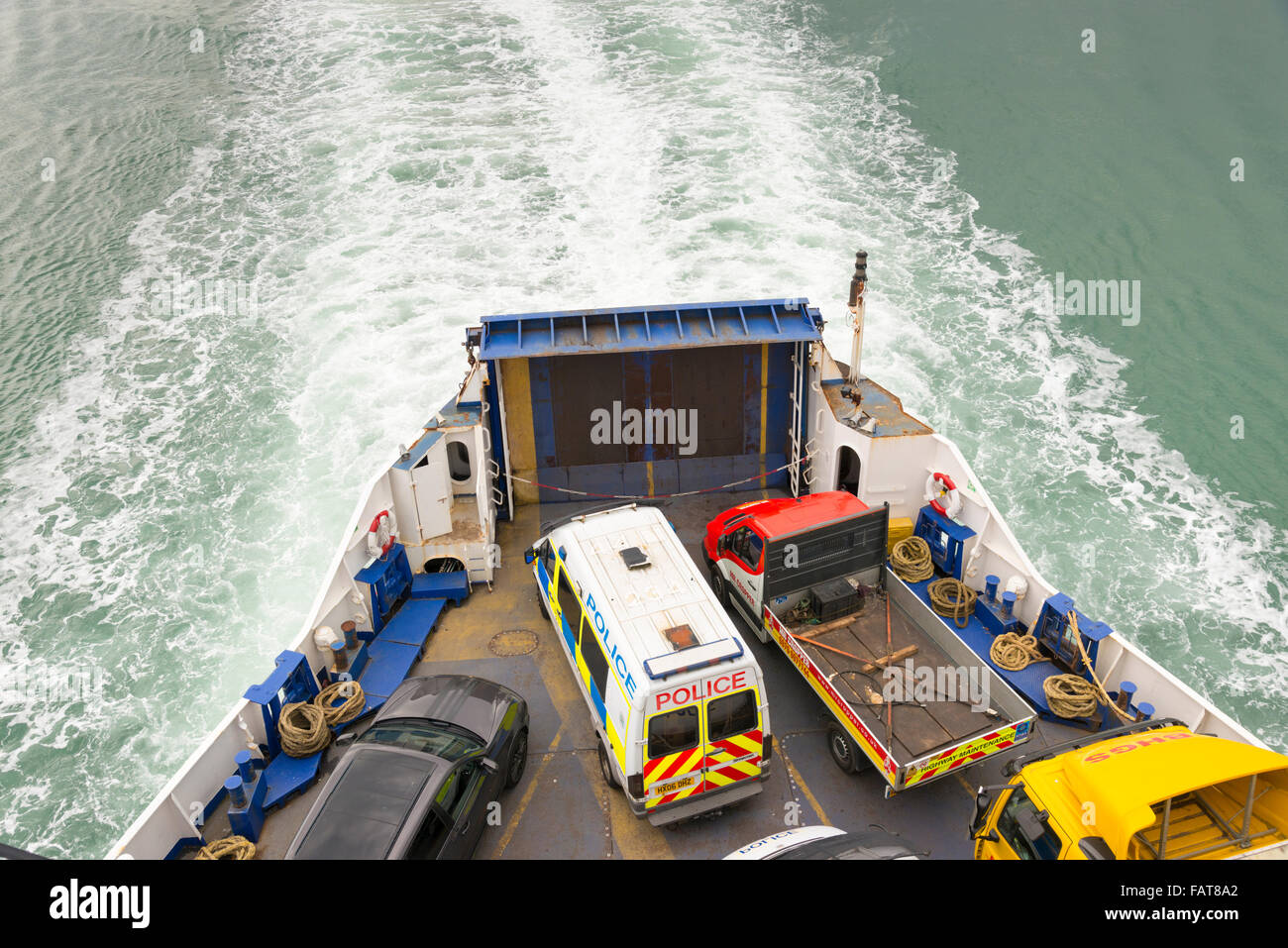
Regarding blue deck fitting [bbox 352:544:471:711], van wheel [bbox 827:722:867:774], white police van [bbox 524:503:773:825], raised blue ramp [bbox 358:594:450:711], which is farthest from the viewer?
blue deck fitting [bbox 352:544:471:711]

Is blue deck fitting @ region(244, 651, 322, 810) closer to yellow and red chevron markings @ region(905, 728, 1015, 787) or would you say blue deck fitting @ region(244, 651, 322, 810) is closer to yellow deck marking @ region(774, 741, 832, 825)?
yellow deck marking @ region(774, 741, 832, 825)

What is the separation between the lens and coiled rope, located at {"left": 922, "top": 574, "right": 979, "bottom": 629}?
11.0 metres

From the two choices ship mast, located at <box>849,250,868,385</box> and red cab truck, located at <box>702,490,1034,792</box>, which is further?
ship mast, located at <box>849,250,868,385</box>

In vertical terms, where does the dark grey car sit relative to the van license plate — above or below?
above

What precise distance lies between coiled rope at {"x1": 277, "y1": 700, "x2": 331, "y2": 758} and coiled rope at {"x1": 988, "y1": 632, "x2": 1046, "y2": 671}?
7.25 metres

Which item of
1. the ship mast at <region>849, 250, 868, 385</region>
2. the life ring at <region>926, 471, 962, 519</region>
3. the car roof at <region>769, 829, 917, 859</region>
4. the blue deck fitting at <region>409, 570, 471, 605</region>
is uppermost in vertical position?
the ship mast at <region>849, 250, 868, 385</region>

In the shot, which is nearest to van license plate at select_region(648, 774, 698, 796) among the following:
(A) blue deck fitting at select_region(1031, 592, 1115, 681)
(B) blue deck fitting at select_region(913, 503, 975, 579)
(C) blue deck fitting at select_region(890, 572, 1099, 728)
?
(C) blue deck fitting at select_region(890, 572, 1099, 728)

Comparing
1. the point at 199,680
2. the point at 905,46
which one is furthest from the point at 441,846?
the point at 905,46

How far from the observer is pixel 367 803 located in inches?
309

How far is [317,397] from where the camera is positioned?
905 inches

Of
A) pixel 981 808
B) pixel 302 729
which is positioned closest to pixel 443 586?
pixel 302 729

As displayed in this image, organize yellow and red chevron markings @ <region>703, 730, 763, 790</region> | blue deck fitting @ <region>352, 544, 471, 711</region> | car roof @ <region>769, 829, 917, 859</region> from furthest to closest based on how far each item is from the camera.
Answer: blue deck fitting @ <region>352, 544, 471, 711</region>
yellow and red chevron markings @ <region>703, 730, 763, 790</region>
car roof @ <region>769, 829, 917, 859</region>

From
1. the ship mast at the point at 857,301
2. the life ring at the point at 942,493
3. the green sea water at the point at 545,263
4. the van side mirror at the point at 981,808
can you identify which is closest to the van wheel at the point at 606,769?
the van side mirror at the point at 981,808

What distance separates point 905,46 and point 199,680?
3423cm
